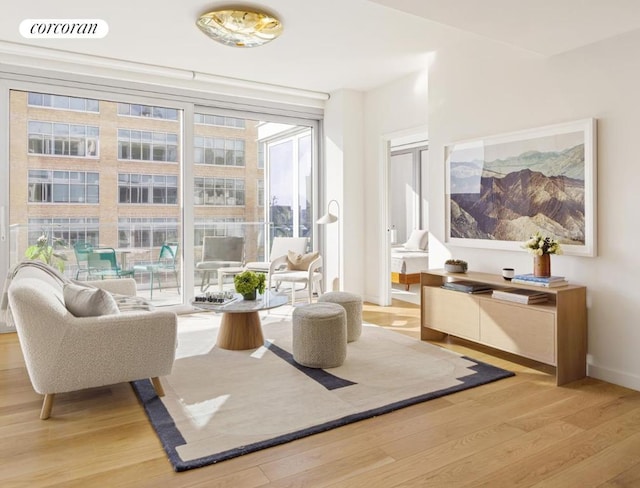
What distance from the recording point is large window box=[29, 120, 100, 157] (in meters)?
4.79

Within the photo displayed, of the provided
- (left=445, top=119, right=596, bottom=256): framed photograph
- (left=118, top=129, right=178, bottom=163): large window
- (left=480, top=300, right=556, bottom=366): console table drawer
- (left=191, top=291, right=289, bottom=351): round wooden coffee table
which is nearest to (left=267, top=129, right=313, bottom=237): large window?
(left=118, top=129, right=178, bottom=163): large window

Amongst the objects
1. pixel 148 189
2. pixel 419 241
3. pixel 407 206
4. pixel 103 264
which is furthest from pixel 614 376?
pixel 407 206

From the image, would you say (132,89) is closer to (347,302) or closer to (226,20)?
(226,20)

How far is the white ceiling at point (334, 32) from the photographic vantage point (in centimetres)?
283

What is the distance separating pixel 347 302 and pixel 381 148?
2444 millimetres

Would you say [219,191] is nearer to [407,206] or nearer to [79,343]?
[79,343]

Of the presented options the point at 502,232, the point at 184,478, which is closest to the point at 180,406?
the point at 184,478

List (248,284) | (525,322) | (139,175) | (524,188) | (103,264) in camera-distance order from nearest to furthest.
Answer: (525,322) < (524,188) < (248,284) < (103,264) < (139,175)

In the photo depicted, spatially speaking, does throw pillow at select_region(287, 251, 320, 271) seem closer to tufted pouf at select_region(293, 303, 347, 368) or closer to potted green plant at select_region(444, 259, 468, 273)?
potted green plant at select_region(444, 259, 468, 273)

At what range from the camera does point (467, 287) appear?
400 centimetres

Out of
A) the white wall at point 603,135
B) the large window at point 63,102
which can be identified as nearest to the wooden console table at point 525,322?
the white wall at point 603,135

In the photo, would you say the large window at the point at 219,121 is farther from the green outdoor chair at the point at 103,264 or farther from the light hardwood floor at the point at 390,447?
the light hardwood floor at the point at 390,447

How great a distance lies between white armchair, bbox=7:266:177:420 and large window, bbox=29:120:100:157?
252cm

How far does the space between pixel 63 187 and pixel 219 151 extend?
1.78m
